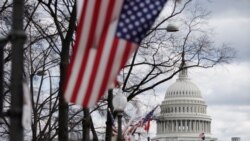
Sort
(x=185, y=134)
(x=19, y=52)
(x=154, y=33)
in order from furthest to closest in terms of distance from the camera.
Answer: (x=185, y=134)
(x=154, y=33)
(x=19, y=52)

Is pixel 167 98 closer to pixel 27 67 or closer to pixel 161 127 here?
pixel 161 127

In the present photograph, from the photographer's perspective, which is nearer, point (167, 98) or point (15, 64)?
point (15, 64)

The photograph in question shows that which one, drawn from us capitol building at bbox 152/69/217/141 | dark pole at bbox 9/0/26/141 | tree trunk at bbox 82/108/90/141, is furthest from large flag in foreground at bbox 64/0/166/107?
us capitol building at bbox 152/69/217/141

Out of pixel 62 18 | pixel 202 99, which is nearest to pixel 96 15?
pixel 62 18

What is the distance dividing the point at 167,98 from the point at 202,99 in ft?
33.6

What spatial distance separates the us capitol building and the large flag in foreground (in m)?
175

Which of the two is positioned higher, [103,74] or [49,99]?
[49,99]

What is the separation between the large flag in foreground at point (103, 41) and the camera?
795 centimetres

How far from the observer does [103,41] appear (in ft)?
26.7

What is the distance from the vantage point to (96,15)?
828 centimetres

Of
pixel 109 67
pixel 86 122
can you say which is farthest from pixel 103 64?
pixel 86 122

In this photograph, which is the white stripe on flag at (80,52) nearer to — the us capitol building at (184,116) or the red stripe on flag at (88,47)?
the red stripe on flag at (88,47)

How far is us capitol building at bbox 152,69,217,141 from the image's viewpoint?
18612 centimetres

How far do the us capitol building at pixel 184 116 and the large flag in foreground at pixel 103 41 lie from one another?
574ft
